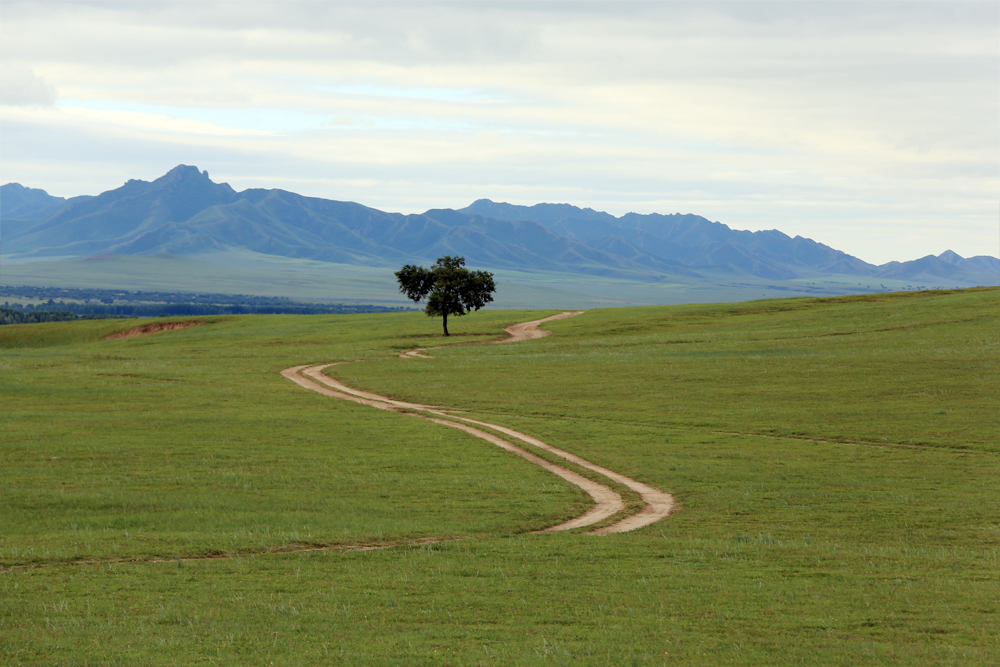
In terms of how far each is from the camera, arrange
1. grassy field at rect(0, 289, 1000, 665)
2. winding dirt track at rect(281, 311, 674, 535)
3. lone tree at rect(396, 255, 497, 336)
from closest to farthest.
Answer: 1. grassy field at rect(0, 289, 1000, 665)
2. winding dirt track at rect(281, 311, 674, 535)
3. lone tree at rect(396, 255, 497, 336)

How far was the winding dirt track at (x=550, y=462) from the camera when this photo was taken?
75.7ft

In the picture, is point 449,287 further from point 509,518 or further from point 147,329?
point 509,518

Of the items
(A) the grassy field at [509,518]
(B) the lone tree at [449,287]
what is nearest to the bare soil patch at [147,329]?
(B) the lone tree at [449,287]

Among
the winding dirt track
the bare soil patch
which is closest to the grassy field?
the winding dirt track

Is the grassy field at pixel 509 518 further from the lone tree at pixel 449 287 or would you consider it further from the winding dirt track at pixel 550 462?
the lone tree at pixel 449 287

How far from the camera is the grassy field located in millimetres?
13414

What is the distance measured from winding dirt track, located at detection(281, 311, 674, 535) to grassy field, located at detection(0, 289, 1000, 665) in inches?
31.6

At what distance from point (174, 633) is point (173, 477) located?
576 inches

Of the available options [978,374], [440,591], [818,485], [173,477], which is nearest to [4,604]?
[440,591]

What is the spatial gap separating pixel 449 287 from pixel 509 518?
6115cm

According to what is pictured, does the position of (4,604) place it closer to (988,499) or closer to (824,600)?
(824,600)

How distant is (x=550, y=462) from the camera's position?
1214 inches

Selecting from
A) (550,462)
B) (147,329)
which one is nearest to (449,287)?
(147,329)

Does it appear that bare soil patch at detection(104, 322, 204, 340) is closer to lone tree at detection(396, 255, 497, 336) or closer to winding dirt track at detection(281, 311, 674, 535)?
lone tree at detection(396, 255, 497, 336)
